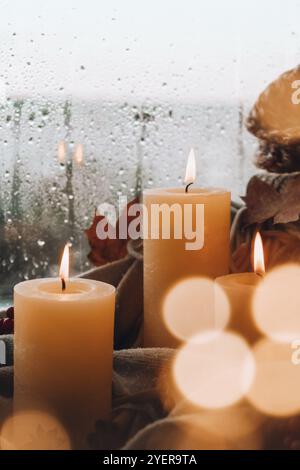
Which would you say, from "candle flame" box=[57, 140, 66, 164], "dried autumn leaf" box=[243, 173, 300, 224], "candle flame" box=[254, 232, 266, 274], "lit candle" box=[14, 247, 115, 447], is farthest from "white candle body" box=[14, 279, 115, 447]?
"candle flame" box=[57, 140, 66, 164]

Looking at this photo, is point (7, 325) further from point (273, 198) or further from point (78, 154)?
point (78, 154)

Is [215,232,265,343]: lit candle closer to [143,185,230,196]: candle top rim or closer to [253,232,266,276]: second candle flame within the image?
[253,232,266,276]: second candle flame

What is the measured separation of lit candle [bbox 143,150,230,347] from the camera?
64 centimetres

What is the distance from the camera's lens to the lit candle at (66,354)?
1.66ft

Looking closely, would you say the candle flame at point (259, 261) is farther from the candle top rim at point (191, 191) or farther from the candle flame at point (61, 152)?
the candle flame at point (61, 152)

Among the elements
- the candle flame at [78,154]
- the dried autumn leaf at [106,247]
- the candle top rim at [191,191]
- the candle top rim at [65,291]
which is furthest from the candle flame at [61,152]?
the candle top rim at [65,291]

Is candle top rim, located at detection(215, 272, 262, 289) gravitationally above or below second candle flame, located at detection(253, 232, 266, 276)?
below

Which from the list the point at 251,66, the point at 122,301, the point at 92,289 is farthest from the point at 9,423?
the point at 251,66

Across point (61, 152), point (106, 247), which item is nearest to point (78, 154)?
point (61, 152)

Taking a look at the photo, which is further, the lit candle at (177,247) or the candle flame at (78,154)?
the candle flame at (78,154)

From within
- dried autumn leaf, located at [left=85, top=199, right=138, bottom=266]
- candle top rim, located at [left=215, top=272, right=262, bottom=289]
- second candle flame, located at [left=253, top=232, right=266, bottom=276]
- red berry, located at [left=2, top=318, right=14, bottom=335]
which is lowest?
red berry, located at [left=2, top=318, right=14, bottom=335]

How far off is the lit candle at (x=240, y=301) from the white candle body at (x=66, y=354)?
93 millimetres

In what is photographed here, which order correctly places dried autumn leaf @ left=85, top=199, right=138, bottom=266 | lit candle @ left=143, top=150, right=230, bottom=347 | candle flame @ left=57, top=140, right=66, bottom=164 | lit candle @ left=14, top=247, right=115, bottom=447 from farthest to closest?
1. candle flame @ left=57, top=140, right=66, bottom=164
2. dried autumn leaf @ left=85, top=199, right=138, bottom=266
3. lit candle @ left=143, top=150, right=230, bottom=347
4. lit candle @ left=14, top=247, right=115, bottom=447

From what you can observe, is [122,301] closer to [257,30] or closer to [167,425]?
[167,425]
